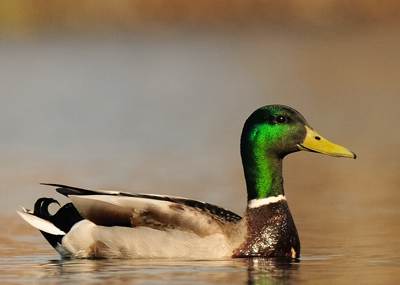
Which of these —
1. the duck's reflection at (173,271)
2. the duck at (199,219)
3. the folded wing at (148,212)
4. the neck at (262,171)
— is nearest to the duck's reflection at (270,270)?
the duck's reflection at (173,271)

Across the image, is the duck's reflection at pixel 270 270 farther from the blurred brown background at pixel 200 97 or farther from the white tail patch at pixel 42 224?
the white tail patch at pixel 42 224

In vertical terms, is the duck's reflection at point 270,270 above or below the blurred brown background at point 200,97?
below

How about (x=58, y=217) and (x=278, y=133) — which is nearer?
(x=278, y=133)

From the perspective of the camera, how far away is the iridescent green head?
11609mm

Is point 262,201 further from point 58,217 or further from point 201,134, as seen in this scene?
point 201,134

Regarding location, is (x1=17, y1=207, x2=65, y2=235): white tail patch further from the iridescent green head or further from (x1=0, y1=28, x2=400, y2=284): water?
the iridescent green head

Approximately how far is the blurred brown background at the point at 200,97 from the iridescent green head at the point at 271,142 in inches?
28.4

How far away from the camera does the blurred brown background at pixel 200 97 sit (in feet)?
49.1

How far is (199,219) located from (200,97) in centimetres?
1216

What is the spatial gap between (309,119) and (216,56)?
8957mm

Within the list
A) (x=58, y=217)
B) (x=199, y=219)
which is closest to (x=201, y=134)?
(x=58, y=217)

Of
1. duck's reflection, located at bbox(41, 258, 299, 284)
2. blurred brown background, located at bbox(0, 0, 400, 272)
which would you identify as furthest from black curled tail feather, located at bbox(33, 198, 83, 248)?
blurred brown background, located at bbox(0, 0, 400, 272)

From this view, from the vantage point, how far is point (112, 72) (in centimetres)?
2678

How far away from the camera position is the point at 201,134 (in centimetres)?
1938
